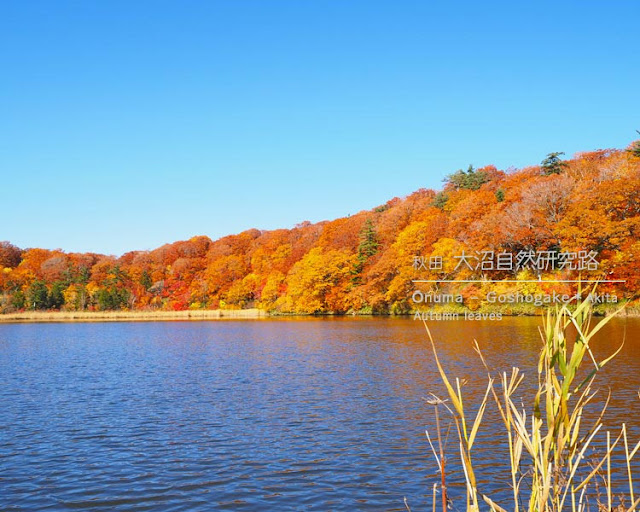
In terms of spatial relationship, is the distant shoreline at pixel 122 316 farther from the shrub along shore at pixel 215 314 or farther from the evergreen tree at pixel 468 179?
the evergreen tree at pixel 468 179

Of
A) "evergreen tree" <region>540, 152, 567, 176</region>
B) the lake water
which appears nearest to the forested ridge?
"evergreen tree" <region>540, 152, 567, 176</region>

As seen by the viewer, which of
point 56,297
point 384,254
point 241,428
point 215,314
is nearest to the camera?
point 241,428

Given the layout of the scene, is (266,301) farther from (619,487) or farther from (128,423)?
(619,487)

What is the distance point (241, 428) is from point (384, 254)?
4952 centimetres

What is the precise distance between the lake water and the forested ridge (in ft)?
65.8

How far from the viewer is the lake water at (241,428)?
28.4 feet

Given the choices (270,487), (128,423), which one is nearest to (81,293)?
(128,423)

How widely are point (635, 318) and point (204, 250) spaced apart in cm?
7728

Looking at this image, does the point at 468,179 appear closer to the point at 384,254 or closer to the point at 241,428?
the point at 384,254

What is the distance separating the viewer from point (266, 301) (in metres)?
74.8

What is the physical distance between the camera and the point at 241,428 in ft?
40.8

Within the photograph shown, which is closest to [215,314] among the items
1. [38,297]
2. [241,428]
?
[38,297]

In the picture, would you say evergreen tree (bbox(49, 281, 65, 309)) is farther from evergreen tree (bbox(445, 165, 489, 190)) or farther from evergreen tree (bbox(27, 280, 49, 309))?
evergreen tree (bbox(445, 165, 489, 190))

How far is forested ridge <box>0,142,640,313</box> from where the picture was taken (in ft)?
141
